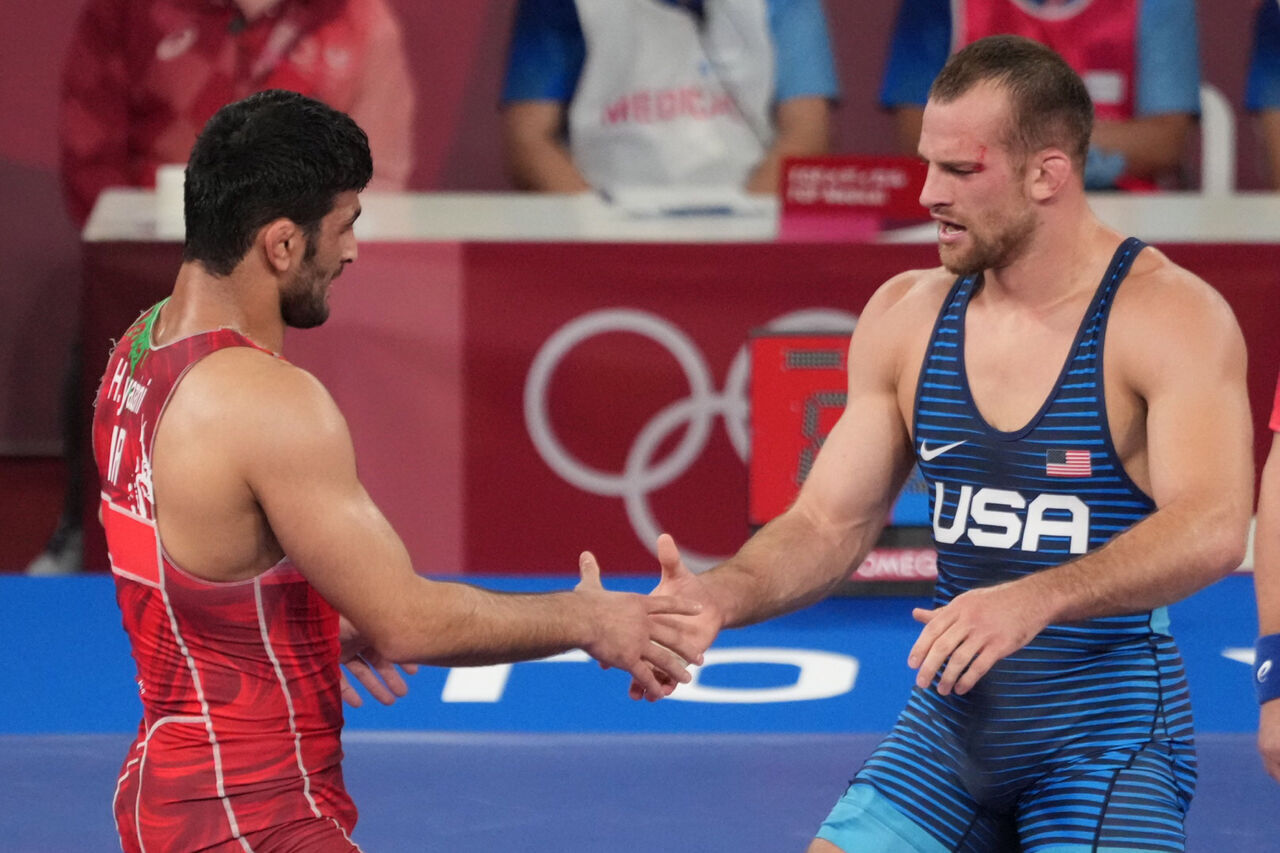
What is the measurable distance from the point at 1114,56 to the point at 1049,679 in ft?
12.2

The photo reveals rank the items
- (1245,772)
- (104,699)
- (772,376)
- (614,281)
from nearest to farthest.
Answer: (1245,772) → (104,699) → (772,376) → (614,281)

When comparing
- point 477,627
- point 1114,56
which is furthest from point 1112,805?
point 1114,56

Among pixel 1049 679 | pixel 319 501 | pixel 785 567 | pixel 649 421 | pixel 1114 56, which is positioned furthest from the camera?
pixel 1114 56

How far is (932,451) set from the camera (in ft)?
8.82

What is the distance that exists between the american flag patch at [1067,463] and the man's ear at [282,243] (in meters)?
1.13

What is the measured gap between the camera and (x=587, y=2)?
19.4 feet

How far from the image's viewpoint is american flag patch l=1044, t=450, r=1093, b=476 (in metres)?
2.54

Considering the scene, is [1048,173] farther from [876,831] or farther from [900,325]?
[876,831]

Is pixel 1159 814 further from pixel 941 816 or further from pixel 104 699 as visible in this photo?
pixel 104 699

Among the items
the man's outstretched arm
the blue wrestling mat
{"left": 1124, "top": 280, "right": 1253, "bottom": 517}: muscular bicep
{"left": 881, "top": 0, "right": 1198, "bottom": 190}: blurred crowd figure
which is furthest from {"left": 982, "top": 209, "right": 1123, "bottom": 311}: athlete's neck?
{"left": 881, "top": 0, "right": 1198, "bottom": 190}: blurred crowd figure

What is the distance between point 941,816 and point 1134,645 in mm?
386

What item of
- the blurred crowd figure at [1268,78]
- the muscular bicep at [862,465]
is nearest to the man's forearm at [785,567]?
the muscular bicep at [862,465]

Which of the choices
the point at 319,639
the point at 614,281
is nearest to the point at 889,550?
the point at 614,281

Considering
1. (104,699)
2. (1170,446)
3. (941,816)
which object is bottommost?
(104,699)
